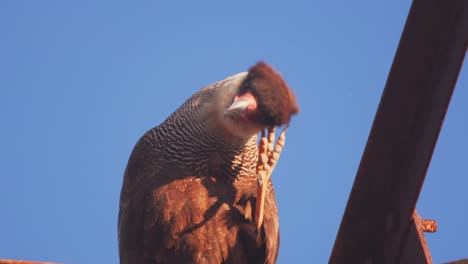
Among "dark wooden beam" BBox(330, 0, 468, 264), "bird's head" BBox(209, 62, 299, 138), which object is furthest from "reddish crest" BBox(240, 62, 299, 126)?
"dark wooden beam" BBox(330, 0, 468, 264)

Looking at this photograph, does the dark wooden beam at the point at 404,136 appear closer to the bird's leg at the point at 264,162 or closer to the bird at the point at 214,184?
the bird's leg at the point at 264,162

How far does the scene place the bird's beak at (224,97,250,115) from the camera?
13.5 ft

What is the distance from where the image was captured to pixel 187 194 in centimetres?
430

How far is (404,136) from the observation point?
3.06 metres

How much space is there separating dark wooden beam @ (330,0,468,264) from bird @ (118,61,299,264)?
38.4 inches

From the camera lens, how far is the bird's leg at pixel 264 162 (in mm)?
4227

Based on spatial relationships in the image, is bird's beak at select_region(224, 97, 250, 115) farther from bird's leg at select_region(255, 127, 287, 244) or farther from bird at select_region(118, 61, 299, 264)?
bird's leg at select_region(255, 127, 287, 244)

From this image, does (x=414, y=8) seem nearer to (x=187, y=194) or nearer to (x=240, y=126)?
(x=240, y=126)

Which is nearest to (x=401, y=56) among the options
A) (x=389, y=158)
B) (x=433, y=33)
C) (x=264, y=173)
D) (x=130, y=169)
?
(x=433, y=33)

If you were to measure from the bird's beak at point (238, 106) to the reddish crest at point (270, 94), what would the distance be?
0.31 ft

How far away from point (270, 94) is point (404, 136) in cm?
135

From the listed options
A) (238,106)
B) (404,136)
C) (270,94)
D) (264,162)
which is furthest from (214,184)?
(404,136)

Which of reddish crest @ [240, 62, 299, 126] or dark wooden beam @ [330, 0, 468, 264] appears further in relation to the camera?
reddish crest @ [240, 62, 299, 126]

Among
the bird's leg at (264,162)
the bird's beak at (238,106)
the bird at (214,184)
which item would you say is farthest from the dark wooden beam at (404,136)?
the bird's beak at (238,106)
